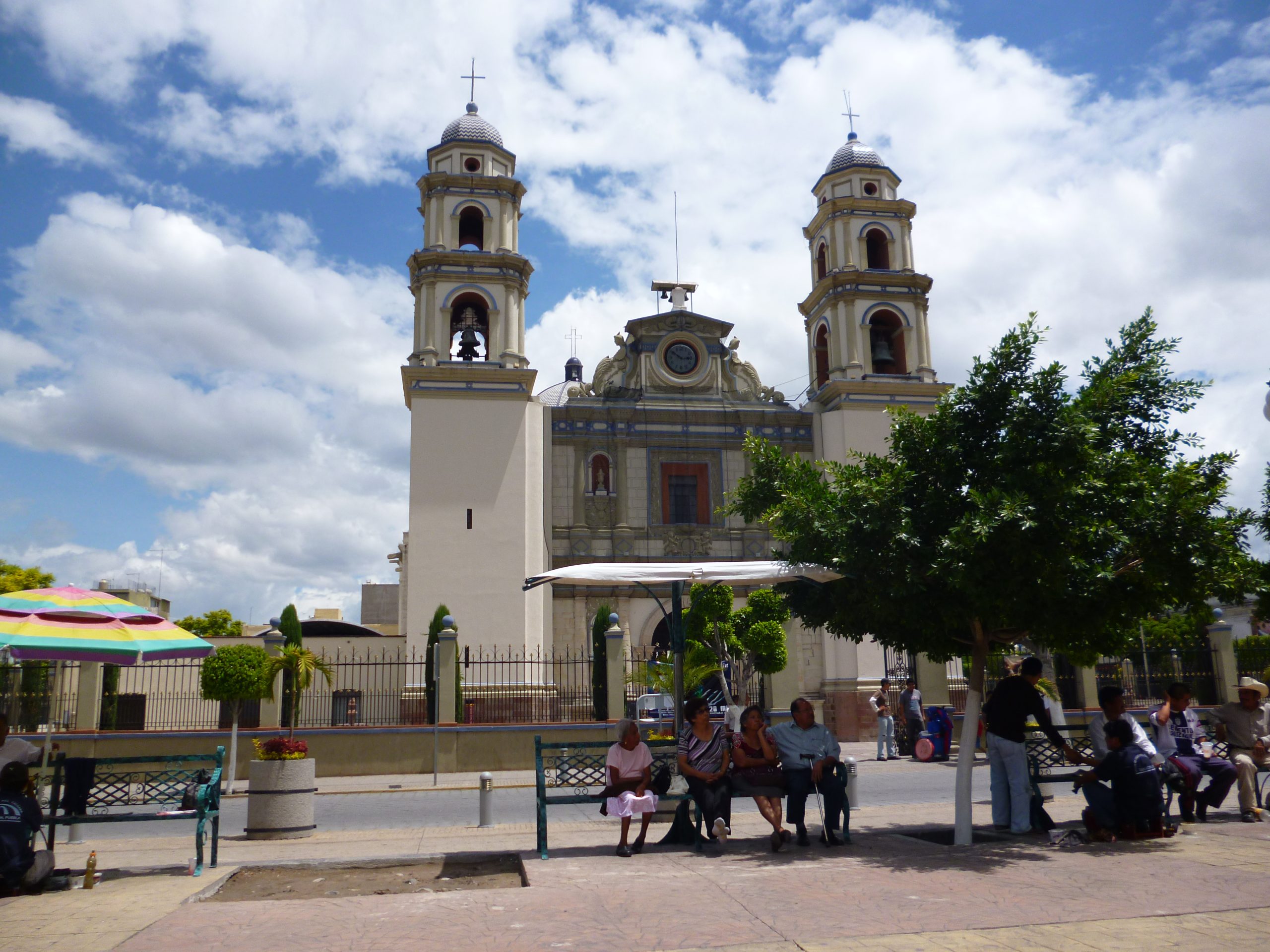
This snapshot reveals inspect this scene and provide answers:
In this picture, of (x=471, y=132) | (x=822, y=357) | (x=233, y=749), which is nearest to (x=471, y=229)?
(x=471, y=132)

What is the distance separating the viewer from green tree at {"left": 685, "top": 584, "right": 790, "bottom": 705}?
22.4 m

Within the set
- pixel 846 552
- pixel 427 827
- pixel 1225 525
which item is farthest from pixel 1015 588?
pixel 427 827

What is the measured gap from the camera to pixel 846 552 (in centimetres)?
839

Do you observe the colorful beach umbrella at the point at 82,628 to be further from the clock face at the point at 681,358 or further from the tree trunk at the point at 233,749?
the clock face at the point at 681,358

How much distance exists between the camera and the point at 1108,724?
27.8ft

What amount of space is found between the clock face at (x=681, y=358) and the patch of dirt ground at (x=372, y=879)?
908 inches

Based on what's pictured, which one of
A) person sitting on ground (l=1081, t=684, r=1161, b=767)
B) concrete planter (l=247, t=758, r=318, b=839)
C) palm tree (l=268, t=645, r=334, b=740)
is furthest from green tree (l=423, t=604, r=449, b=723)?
person sitting on ground (l=1081, t=684, r=1161, b=767)

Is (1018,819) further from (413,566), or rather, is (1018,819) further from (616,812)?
(413,566)

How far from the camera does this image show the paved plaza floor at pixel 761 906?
534 cm

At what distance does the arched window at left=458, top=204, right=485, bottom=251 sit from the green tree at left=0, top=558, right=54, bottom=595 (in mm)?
20406

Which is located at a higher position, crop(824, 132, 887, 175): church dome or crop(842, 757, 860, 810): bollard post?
crop(824, 132, 887, 175): church dome

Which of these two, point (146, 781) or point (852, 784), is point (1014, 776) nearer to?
point (852, 784)

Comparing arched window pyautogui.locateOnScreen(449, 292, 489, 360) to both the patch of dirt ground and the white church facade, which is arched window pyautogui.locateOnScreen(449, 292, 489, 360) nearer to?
the white church facade

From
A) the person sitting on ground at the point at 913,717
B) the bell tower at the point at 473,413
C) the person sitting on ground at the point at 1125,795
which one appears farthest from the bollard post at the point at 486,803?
the bell tower at the point at 473,413
